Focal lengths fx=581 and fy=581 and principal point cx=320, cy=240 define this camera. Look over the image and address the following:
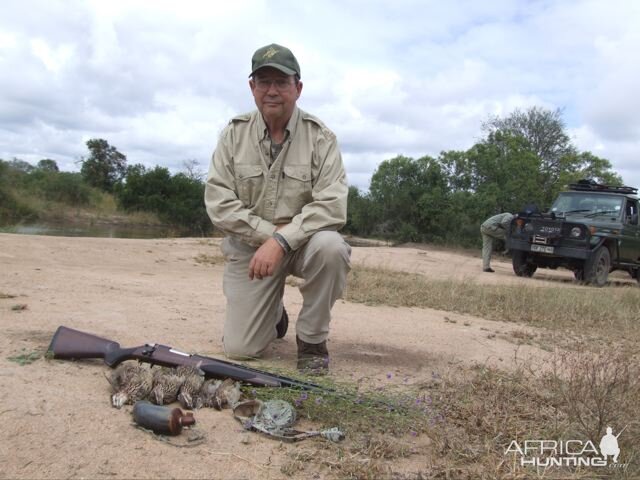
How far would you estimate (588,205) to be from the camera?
34.6ft

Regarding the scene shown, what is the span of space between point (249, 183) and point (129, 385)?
54.0 inches

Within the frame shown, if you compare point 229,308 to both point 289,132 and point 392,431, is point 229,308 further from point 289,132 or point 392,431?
point 392,431

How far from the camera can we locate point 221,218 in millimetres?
3230

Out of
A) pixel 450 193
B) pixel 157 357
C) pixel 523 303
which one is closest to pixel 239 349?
pixel 157 357

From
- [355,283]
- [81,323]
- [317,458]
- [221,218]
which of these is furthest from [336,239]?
[355,283]

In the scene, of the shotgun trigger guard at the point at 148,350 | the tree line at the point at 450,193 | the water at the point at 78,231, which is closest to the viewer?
the shotgun trigger guard at the point at 148,350

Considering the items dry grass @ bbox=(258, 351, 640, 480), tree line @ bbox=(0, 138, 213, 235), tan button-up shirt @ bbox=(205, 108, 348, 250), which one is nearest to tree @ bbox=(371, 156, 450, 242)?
tree line @ bbox=(0, 138, 213, 235)

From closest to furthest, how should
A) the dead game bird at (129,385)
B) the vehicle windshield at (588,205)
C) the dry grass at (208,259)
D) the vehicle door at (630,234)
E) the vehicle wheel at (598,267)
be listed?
the dead game bird at (129,385), the dry grass at (208,259), the vehicle wheel at (598,267), the vehicle door at (630,234), the vehicle windshield at (588,205)

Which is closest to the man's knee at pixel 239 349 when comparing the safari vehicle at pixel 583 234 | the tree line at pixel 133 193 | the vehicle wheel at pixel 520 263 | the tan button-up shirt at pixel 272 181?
the tan button-up shirt at pixel 272 181

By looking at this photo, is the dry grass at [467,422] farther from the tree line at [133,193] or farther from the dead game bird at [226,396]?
the tree line at [133,193]

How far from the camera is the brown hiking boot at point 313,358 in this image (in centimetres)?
293

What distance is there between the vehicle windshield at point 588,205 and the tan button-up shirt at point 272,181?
323 inches

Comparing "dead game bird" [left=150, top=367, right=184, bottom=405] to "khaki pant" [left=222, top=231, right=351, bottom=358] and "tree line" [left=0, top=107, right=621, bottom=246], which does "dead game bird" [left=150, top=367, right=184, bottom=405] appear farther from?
"tree line" [left=0, top=107, right=621, bottom=246]

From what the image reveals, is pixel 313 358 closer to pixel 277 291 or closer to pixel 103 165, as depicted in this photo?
pixel 277 291
